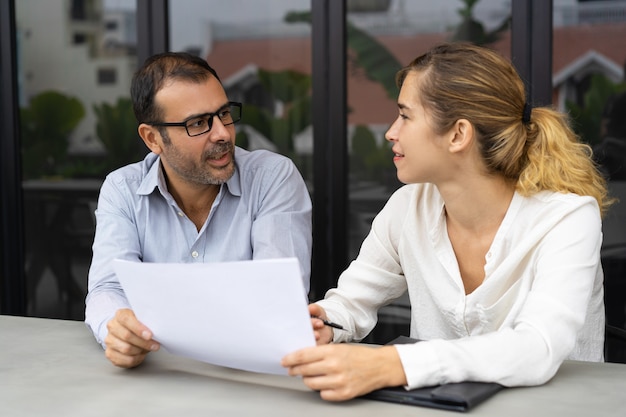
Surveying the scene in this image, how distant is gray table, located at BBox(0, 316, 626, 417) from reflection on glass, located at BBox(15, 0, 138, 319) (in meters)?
3.15

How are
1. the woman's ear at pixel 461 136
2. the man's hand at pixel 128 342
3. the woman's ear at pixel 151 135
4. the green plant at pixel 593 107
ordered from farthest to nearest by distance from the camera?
Answer: the green plant at pixel 593 107 < the woman's ear at pixel 151 135 < the woman's ear at pixel 461 136 < the man's hand at pixel 128 342

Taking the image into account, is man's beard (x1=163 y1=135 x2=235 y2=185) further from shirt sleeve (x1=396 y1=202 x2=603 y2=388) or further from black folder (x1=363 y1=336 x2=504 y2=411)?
black folder (x1=363 y1=336 x2=504 y2=411)

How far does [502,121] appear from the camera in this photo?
1896 millimetres

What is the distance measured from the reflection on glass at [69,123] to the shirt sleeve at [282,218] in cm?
257

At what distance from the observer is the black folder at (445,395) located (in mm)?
1386

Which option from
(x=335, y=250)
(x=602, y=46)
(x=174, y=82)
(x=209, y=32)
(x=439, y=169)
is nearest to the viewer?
(x=439, y=169)

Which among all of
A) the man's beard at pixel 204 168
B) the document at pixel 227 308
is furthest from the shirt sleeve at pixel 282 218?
the document at pixel 227 308

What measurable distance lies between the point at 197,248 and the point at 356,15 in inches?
111

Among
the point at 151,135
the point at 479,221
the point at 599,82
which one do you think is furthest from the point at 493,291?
the point at 599,82

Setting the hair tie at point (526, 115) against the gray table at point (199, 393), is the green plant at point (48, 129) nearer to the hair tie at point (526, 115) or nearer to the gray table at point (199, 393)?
the gray table at point (199, 393)

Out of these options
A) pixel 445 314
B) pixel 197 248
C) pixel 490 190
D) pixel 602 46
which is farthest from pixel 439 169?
pixel 602 46

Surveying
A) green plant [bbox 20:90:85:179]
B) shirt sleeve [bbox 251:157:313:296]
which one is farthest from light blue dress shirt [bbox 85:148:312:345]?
green plant [bbox 20:90:85:179]

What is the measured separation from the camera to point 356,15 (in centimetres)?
491

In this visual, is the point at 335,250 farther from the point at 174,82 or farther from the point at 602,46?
the point at 602,46
